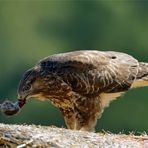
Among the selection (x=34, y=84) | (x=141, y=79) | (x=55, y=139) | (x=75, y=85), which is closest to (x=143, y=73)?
(x=141, y=79)

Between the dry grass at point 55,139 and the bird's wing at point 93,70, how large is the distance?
2.09m

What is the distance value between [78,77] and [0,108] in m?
1.34

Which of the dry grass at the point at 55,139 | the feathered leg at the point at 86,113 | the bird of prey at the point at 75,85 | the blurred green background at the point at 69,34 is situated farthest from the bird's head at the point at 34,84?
the blurred green background at the point at 69,34

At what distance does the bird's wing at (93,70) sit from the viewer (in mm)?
16859

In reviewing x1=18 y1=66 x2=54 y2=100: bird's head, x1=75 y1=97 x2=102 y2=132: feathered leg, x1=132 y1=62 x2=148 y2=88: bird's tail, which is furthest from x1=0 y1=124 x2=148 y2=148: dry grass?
x1=132 y1=62 x2=148 y2=88: bird's tail

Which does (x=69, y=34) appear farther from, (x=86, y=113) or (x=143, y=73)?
(x=86, y=113)

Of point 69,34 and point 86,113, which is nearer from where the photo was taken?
point 86,113

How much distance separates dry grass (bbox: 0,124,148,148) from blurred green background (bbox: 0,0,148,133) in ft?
102

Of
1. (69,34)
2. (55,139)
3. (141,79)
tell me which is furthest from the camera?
(69,34)

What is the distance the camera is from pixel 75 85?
55.2 feet

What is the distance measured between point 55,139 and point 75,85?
274cm

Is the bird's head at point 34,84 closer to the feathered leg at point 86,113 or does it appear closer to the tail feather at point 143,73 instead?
the feathered leg at point 86,113

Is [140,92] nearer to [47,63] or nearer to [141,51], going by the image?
[141,51]

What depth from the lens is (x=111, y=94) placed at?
17.4 metres
